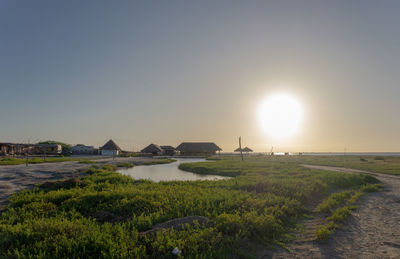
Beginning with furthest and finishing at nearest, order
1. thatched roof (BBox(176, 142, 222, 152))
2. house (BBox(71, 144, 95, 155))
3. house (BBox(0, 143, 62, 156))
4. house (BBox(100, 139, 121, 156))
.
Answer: house (BBox(71, 144, 95, 155)) < thatched roof (BBox(176, 142, 222, 152)) < house (BBox(100, 139, 121, 156)) < house (BBox(0, 143, 62, 156))

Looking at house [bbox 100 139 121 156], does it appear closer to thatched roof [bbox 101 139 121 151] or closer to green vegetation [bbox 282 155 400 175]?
thatched roof [bbox 101 139 121 151]

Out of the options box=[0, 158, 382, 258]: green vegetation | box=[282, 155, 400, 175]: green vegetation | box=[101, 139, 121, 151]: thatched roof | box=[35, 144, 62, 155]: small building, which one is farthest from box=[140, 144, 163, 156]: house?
box=[0, 158, 382, 258]: green vegetation

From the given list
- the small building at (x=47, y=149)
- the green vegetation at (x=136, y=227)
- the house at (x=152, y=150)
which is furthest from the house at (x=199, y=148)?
the green vegetation at (x=136, y=227)

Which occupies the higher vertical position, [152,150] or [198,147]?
[198,147]

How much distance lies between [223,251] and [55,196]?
867 cm

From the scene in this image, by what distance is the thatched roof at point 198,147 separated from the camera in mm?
68438

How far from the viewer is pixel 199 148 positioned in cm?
6888

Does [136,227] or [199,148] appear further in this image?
[199,148]

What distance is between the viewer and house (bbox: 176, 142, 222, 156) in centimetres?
6850

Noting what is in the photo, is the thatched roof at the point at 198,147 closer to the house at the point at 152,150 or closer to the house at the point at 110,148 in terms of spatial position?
the house at the point at 152,150

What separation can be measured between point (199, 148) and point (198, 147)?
0.53 m

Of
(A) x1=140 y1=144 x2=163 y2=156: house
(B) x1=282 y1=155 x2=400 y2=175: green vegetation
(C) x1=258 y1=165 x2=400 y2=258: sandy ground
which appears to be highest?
(A) x1=140 y1=144 x2=163 y2=156: house

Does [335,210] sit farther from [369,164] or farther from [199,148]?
[199,148]

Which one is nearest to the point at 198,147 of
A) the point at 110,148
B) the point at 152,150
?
the point at 152,150
